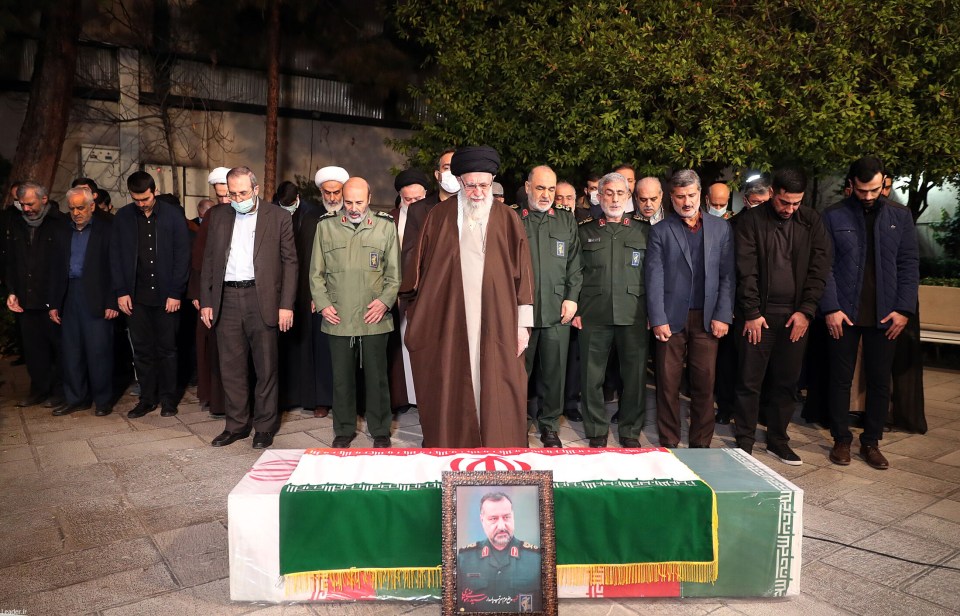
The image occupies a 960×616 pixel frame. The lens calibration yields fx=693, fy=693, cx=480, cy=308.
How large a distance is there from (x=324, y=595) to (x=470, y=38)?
27.0 feet

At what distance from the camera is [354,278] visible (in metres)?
4.88

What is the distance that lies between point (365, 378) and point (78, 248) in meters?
3.16

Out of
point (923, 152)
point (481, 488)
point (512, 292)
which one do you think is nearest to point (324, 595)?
point (481, 488)

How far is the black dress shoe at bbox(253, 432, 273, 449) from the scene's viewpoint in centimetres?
508

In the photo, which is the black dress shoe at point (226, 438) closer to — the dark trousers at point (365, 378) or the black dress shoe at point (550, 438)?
the dark trousers at point (365, 378)

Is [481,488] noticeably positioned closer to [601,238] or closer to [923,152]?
[601,238]

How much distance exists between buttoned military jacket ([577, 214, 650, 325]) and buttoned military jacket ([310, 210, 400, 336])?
144 cm

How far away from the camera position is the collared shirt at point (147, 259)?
5.97 metres

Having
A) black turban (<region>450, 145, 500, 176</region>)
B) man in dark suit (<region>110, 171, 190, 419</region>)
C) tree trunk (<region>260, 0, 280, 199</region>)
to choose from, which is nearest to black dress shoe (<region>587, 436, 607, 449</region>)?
black turban (<region>450, 145, 500, 176</region>)

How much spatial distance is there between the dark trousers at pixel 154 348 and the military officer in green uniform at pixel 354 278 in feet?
6.44

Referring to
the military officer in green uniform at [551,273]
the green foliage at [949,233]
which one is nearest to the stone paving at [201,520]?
the military officer in green uniform at [551,273]

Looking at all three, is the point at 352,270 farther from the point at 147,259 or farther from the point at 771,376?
the point at 771,376

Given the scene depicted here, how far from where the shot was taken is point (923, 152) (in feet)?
23.2

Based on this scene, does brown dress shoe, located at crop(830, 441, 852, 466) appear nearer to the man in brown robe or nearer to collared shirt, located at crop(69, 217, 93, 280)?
the man in brown robe
